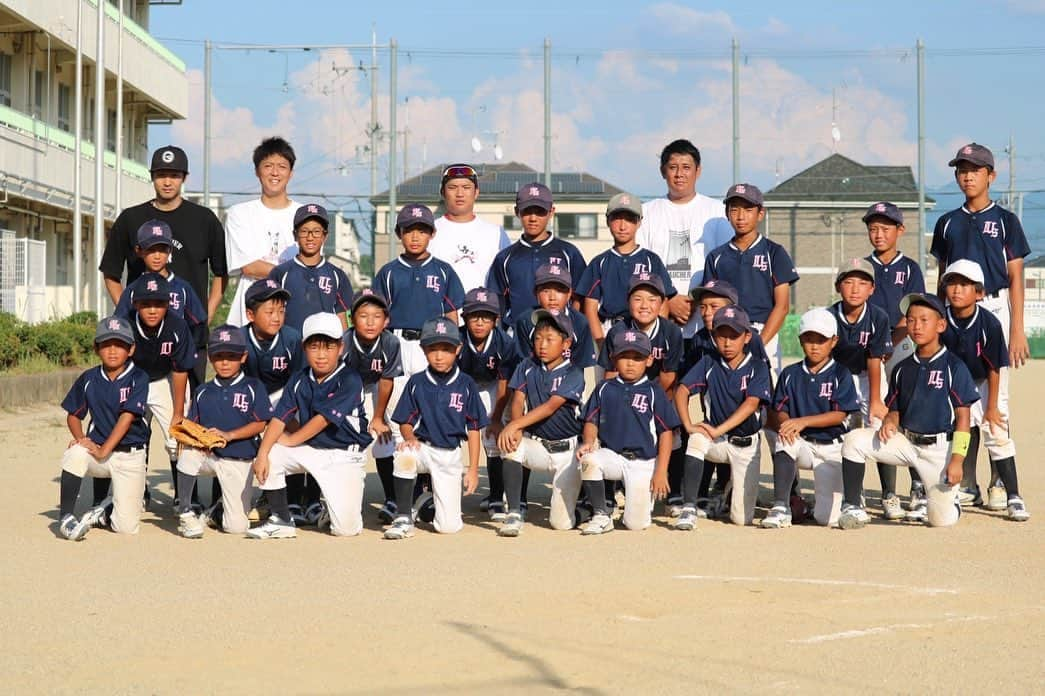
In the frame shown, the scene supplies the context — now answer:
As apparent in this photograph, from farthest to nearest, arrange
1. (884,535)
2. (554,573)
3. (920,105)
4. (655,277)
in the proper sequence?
(920,105)
(655,277)
(884,535)
(554,573)

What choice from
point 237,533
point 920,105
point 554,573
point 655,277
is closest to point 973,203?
point 655,277

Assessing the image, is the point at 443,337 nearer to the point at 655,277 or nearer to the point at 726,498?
the point at 655,277

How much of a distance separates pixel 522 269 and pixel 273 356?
175 cm

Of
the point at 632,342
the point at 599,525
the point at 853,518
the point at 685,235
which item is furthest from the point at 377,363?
the point at 853,518

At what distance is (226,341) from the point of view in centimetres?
783

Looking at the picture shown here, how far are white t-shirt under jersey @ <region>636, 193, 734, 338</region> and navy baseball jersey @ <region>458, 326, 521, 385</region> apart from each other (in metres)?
1.32

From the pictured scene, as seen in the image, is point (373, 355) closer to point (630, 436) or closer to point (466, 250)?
point (466, 250)

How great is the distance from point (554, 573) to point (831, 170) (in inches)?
1901

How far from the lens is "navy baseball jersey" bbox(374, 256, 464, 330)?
852 cm

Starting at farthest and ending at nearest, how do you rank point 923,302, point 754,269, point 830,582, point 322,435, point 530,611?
point 754,269 → point 923,302 → point 322,435 → point 830,582 → point 530,611

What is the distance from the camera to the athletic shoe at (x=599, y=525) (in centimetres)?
784

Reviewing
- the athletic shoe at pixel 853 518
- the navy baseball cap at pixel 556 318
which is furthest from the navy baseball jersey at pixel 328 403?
the athletic shoe at pixel 853 518

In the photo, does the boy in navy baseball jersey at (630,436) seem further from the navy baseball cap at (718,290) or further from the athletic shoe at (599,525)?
the navy baseball cap at (718,290)

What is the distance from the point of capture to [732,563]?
680 centimetres
